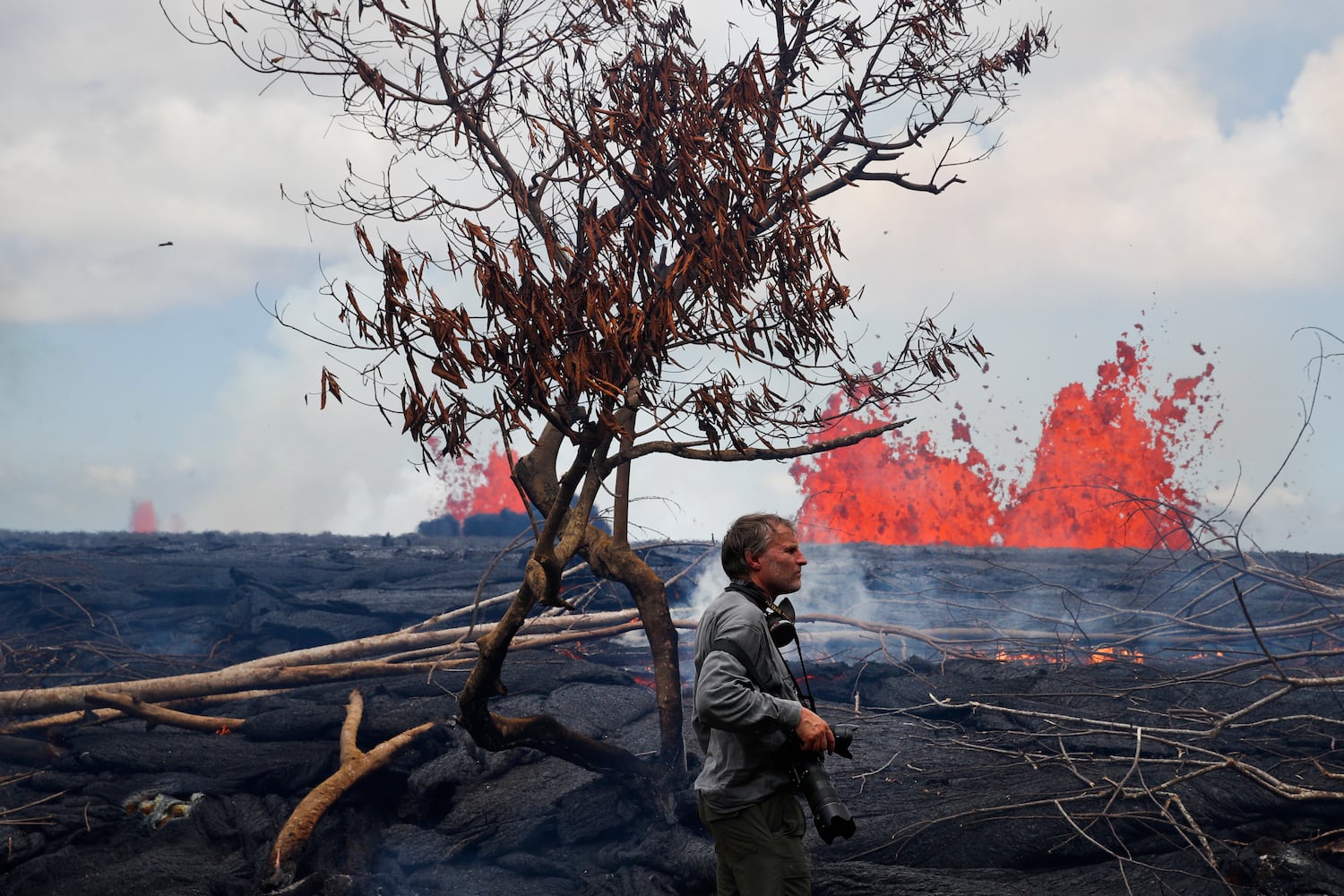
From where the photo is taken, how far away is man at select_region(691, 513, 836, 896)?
3.00 meters

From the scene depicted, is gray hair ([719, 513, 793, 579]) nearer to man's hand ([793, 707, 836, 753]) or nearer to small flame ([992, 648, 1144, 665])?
man's hand ([793, 707, 836, 753])

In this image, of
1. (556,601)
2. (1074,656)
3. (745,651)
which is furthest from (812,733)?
(1074,656)

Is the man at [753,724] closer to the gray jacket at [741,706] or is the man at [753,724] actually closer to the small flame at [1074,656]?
the gray jacket at [741,706]

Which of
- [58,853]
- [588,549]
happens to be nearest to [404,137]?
[588,549]

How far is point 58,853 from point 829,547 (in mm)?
10429

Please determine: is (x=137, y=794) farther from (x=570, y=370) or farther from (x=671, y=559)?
(x=671, y=559)

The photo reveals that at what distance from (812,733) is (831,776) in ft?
13.9

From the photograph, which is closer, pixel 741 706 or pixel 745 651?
pixel 741 706

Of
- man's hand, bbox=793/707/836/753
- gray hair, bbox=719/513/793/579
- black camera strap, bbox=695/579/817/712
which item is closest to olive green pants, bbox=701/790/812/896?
man's hand, bbox=793/707/836/753

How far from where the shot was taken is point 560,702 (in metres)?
8.85

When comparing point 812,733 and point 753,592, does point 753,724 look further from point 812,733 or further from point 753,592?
point 753,592

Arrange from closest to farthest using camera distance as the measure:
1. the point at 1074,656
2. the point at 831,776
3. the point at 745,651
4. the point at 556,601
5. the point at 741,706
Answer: the point at 741,706 < the point at 745,651 < the point at 556,601 < the point at 831,776 < the point at 1074,656

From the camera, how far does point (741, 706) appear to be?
117 inches

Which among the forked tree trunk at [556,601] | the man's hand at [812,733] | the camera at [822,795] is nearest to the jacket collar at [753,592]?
the man's hand at [812,733]
